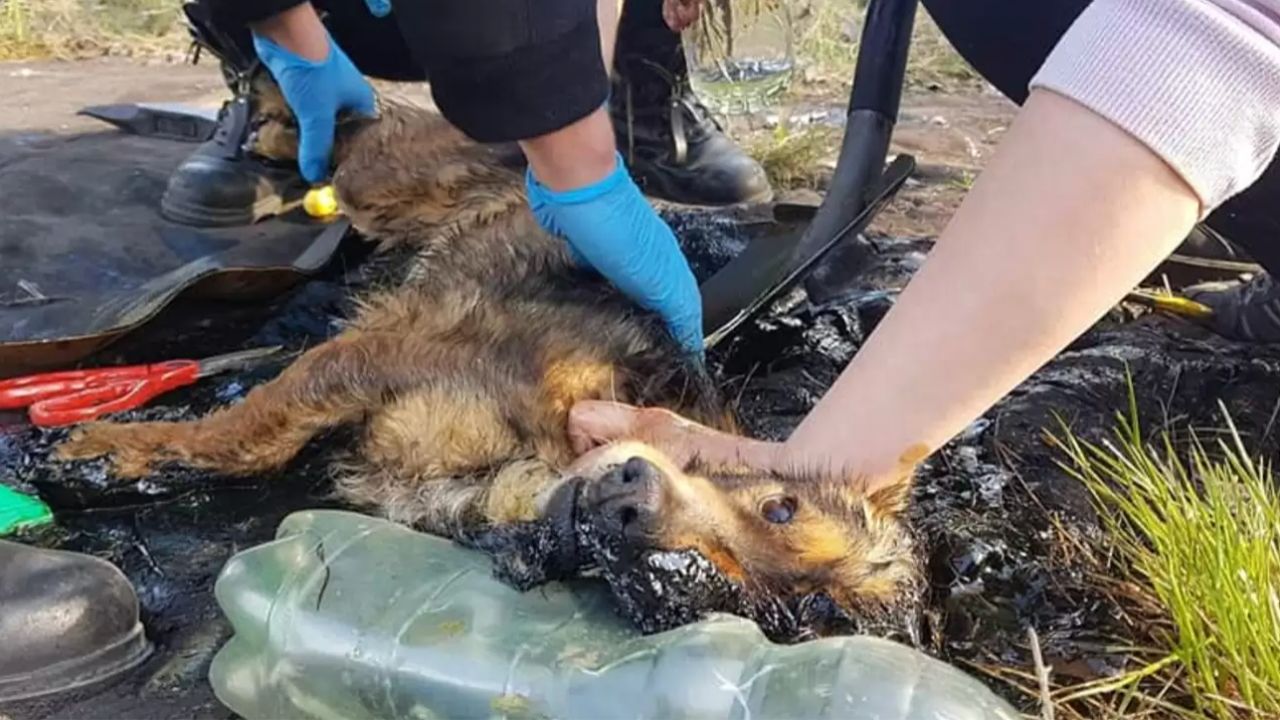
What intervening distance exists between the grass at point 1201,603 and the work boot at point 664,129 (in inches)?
97.5

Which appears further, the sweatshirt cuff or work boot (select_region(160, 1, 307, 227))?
work boot (select_region(160, 1, 307, 227))

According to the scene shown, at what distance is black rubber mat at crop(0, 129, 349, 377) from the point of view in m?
3.29

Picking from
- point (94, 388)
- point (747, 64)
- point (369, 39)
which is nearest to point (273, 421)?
point (94, 388)

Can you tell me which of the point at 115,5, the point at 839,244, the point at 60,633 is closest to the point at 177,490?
the point at 60,633

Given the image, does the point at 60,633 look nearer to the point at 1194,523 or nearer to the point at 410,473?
the point at 410,473

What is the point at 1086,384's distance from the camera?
3123mm

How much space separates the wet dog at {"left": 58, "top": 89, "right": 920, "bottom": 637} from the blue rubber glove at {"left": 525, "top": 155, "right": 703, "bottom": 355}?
7 cm

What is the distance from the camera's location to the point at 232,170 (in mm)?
4258

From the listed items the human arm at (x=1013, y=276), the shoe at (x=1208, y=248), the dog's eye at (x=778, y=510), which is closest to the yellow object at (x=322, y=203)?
the dog's eye at (x=778, y=510)

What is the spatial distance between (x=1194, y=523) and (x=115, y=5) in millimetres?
7905

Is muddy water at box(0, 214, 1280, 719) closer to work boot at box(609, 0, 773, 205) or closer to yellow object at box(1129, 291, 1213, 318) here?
yellow object at box(1129, 291, 1213, 318)

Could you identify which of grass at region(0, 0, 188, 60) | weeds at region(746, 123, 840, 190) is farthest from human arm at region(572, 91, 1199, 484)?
grass at region(0, 0, 188, 60)

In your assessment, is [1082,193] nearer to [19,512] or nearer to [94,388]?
[19,512]

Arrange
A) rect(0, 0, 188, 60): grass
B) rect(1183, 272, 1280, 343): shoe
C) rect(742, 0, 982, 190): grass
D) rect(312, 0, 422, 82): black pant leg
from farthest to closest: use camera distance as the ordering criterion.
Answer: rect(0, 0, 188, 60): grass → rect(742, 0, 982, 190): grass → rect(312, 0, 422, 82): black pant leg → rect(1183, 272, 1280, 343): shoe
